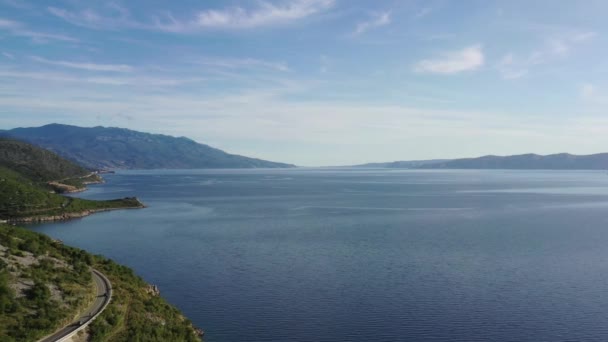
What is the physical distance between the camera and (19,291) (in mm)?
29281

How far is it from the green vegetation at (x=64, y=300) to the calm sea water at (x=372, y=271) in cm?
402

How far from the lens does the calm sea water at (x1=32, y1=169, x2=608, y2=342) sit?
118ft

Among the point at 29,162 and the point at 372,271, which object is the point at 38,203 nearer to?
the point at 372,271

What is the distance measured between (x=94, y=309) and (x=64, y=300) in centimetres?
188

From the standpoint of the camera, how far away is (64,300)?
29344 mm

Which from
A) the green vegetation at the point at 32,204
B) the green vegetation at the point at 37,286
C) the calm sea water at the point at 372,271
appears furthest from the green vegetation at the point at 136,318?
the green vegetation at the point at 32,204

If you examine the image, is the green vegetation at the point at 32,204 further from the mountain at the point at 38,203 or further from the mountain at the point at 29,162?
the mountain at the point at 29,162

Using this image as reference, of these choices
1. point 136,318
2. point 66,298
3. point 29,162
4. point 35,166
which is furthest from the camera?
point 29,162

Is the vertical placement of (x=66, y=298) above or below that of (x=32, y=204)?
below

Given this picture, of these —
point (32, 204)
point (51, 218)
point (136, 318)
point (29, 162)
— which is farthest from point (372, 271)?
point (29, 162)

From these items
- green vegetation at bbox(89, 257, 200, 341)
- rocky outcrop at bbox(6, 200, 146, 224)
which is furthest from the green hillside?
green vegetation at bbox(89, 257, 200, 341)

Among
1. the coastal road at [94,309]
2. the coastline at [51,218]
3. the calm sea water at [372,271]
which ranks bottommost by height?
the calm sea water at [372,271]

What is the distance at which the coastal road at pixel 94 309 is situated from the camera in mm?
25328

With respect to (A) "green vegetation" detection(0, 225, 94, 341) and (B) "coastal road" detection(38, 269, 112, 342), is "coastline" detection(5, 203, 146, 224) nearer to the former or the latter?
(A) "green vegetation" detection(0, 225, 94, 341)
